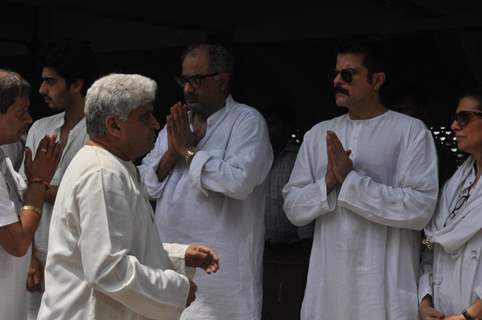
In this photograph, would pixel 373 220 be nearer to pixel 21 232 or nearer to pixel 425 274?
pixel 425 274

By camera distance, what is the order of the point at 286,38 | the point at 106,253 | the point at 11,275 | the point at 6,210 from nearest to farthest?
the point at 106,253 → the point at 6,210 → the point at 11,275 → the point at 286,38

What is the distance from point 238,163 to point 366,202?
2.15ft

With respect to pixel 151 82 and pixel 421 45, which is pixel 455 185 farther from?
pixel 421 45

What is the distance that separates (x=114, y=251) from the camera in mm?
3023

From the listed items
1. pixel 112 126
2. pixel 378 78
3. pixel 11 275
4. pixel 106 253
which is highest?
pixel 378 78

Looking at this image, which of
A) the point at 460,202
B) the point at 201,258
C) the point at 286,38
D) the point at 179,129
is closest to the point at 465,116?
the point at 460,202

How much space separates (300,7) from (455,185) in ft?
9.19

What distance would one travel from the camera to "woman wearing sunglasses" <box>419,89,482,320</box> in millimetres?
4027

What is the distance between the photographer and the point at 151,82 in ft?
10.8

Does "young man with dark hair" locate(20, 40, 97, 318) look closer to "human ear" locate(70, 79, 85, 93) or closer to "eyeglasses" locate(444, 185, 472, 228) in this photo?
"human ear" locate(70, 79, 85, 93)

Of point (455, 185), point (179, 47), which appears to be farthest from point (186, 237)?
point (179, 47)

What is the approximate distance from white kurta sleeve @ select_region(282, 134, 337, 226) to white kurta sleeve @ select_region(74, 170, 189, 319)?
132 centimetres

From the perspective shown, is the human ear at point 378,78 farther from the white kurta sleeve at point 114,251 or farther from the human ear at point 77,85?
the white kurta sleeve at point 114,251

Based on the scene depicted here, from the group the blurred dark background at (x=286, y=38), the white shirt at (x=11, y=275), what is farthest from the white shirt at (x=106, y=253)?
the blurred dark background at (x=286, y=38)
